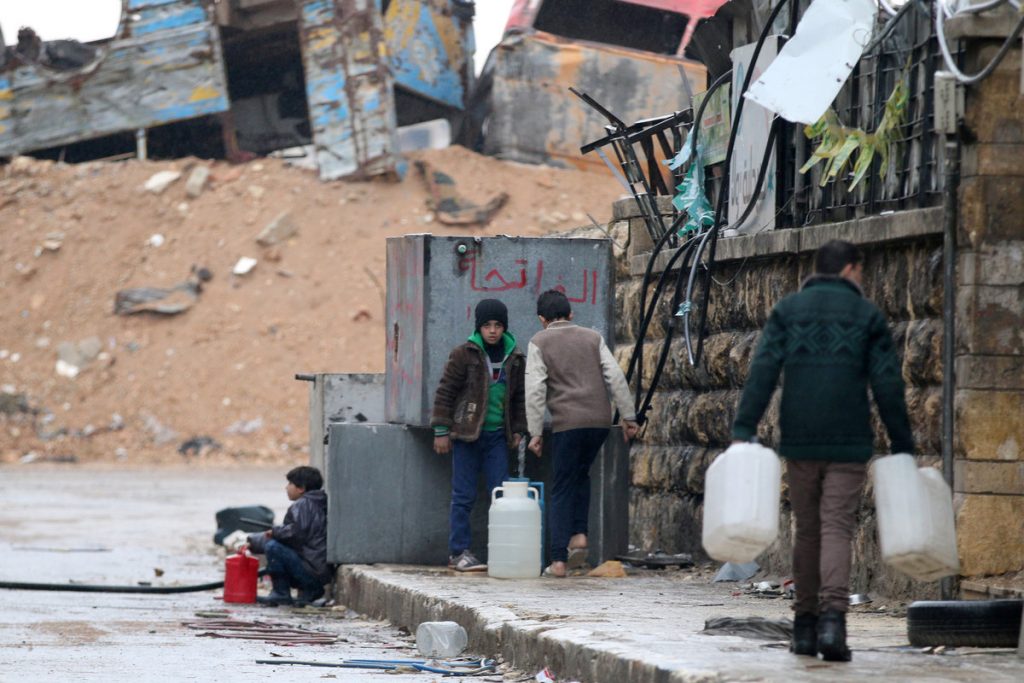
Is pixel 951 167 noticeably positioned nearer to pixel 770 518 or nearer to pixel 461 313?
pixel 770 518

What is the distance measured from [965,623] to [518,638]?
78.1 inches

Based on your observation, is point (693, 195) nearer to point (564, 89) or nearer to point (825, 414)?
point (825, 414)

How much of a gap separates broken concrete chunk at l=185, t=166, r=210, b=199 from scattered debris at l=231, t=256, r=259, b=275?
10.3ft

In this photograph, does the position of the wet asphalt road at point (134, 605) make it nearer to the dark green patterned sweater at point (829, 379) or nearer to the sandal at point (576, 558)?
the sandal at point (576, 558)

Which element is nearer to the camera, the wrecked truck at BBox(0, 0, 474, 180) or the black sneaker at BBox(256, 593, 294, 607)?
the black sneaker at BBox(256, 593, 294, 607)

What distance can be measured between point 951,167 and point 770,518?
266cm

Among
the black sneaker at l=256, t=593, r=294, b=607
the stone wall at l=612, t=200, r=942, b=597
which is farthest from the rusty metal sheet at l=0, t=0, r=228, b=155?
the black sneaker at l=256, t=593, r=294, b=607

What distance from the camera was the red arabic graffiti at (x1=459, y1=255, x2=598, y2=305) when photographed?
1138cm

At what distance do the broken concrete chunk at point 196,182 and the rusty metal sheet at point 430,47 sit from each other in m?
6.02

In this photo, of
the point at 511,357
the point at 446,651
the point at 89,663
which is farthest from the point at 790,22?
the point at 89,663

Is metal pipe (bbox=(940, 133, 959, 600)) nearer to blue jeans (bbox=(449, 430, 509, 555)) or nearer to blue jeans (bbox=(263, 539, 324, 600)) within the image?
blue jeans (bbox=(449, 430, 509, 555))

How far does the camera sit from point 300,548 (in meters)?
11.7

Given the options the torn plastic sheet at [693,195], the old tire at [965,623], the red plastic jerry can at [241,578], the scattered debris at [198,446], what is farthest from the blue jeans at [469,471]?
the scattered debris at [198,446]

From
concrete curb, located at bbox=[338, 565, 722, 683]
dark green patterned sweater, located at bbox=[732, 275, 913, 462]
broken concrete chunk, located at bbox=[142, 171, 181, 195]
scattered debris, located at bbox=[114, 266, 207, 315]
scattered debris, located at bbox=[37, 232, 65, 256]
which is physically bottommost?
concrete curb, located at bbox=[338, 565, 722, 683]
